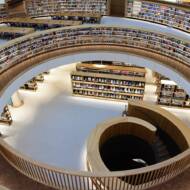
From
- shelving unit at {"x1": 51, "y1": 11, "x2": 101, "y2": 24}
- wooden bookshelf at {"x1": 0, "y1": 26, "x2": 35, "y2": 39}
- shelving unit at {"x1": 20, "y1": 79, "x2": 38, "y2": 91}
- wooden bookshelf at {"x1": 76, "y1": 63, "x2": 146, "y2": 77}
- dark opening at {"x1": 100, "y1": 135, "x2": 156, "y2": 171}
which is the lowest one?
dark opening at {"x1": 100, "y1": 135, "x2": 156, "y2": 171}

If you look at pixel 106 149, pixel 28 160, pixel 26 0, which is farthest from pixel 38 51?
pixel 28 160

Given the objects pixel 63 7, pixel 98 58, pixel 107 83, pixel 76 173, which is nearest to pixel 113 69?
pixel 107 83

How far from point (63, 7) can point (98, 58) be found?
3.36 m

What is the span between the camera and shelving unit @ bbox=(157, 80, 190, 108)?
1114cm

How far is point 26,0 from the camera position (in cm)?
1123

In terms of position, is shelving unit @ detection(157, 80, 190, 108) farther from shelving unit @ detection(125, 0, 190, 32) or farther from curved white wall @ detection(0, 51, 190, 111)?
shelving unit @ detection(125, 0, 190, 32)

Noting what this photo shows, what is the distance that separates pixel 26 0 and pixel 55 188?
30.7 feet

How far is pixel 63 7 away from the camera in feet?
38.8

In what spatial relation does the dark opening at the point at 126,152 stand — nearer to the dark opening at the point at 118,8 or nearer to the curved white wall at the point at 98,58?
the curved white wall at the point at 98,58

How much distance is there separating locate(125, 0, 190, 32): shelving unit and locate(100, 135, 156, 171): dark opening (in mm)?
5347

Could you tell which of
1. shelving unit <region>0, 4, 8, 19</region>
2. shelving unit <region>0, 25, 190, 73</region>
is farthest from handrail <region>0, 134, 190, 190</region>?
shelving unit <region>0, 4, 8, 19</region>

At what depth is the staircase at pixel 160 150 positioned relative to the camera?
8031mm

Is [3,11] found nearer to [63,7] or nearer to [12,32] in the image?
[12,32]

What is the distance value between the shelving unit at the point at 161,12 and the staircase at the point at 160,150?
5.07 m
